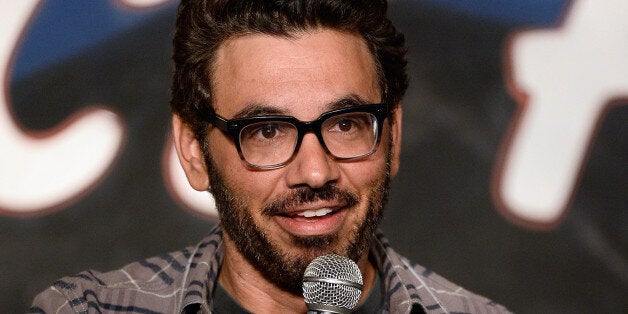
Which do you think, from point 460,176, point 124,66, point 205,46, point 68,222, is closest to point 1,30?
point 124,66

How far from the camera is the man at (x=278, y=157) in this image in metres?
2.03

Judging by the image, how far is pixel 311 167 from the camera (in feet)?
6.46

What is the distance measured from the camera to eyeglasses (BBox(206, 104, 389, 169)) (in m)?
2.01

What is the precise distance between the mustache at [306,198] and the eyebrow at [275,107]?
7.2 inches

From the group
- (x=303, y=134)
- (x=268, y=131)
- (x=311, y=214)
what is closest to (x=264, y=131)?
(x=268, y=131)

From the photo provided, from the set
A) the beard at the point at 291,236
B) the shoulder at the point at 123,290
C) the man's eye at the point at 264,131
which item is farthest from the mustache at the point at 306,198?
the shoulder at the point at 123,290

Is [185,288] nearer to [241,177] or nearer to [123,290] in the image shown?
[123,290]

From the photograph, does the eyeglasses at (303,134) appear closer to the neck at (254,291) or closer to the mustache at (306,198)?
the mustache at (306,198)

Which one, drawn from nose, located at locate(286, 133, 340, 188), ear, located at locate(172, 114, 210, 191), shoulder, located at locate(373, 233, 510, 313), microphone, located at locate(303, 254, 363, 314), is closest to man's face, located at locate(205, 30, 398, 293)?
nose, located at locate(286, 133, 340, 188)

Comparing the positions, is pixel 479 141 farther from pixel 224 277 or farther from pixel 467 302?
pixel 224 277

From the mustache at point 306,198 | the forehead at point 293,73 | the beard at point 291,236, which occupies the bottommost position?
the beard at point 291,236

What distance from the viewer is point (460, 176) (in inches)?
121

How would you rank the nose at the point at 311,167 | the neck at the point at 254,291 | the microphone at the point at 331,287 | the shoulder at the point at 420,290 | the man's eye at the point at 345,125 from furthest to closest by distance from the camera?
the shoulder at the point at 420,290, the neck at the point at 254,291, the man's eye at the point at 345,125, the nose at the point at 311,167, the microphone at the point at 331,287

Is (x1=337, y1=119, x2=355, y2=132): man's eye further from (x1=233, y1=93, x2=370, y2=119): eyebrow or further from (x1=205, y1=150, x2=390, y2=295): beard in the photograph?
(x1=205, y1=150, x2=390, y2=295): beard
